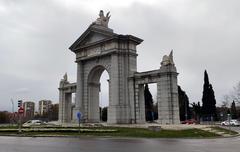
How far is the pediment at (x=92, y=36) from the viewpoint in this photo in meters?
49.7

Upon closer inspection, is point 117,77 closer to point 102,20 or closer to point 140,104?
point 140,104

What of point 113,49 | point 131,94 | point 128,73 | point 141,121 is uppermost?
point 113,49

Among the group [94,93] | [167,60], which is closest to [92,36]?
[94,93]

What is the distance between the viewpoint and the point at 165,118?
42969 mm

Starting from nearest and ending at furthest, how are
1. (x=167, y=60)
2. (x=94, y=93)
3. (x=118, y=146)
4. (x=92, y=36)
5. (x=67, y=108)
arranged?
(x=118, y=146), (x=167, y=60), (x=92, y=36), (x=94, y=93), (x=67, y=108)

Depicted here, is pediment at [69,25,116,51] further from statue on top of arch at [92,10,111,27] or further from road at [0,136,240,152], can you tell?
road at [0,136,240,152]

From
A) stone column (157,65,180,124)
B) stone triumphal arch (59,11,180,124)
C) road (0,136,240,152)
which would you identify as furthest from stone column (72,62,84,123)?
road (0,136,240,152)

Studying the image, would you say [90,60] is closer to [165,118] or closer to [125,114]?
[125,114]

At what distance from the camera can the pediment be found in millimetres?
49688

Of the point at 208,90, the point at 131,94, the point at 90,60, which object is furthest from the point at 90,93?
the point at 208,90

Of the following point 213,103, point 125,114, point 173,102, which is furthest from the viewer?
point 213,103

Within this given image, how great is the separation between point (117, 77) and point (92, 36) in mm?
9402

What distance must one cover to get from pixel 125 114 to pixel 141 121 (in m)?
2.78

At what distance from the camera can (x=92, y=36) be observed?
5191cm
